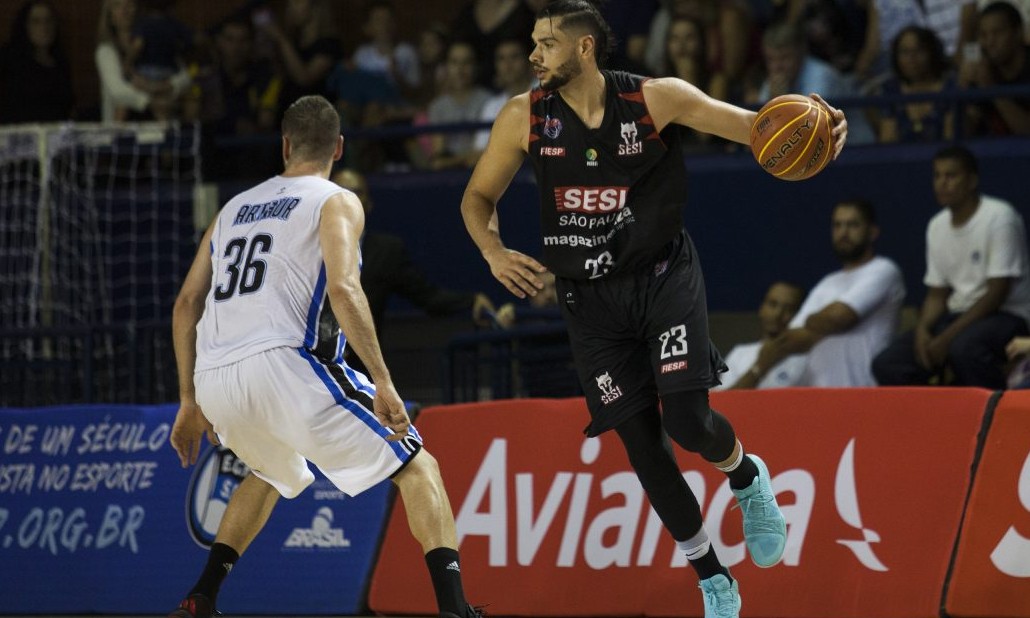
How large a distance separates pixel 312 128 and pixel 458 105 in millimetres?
6132

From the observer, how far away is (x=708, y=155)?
39.4 ft

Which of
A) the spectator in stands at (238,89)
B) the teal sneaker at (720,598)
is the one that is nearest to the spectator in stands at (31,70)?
the spectator in stands at (238,89)

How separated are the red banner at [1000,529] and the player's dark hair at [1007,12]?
4.22 meters

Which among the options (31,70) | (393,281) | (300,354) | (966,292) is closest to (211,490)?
(393,281)

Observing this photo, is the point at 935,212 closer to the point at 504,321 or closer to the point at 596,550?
the point at 504,321

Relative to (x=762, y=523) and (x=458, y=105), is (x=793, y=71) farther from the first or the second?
(x=762, y=523)

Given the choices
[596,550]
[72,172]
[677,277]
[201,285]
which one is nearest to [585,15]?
[677,277]

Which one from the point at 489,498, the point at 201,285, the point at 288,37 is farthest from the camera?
the point at 288,37

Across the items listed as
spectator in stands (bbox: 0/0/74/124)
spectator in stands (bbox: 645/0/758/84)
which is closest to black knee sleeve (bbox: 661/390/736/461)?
spectator in stands (bbox: 645/0/758/84)

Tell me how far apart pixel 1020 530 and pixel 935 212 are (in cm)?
473

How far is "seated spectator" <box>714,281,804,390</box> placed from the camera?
33.8 feet

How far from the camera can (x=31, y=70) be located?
46.4ft

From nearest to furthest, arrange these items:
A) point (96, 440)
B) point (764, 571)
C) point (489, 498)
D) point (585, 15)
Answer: point (585, 15) < point (764, 571) < point (489, 498) < point (96, 440)

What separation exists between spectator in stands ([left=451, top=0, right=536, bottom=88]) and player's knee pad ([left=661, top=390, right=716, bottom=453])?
7.03 metres
